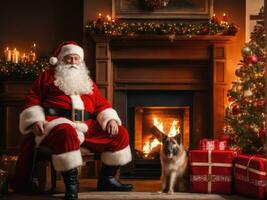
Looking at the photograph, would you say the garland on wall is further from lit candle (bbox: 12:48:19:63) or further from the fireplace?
lit candle (bbox: 12:48:19:63)

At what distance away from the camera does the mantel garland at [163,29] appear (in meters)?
5.55

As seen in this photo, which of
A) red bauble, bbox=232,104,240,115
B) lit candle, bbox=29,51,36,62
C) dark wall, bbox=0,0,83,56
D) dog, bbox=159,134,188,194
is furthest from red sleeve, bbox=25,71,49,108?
red bauble, bbox=232,104,240,115

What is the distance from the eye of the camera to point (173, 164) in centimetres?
432

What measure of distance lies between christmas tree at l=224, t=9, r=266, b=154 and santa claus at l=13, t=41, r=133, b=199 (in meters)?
1.27

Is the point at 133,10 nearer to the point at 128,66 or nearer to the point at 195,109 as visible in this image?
the point at 128,66

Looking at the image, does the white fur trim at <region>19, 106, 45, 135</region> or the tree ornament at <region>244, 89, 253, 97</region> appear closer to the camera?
the white fur trim at <region>19, 106, 45, 135</region>

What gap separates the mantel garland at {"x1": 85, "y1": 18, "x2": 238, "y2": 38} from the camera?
5555 mm

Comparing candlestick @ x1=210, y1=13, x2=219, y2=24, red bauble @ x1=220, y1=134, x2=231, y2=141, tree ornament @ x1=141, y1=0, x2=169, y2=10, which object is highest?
tree ornament @ x1=141, y1=0, x2=169, y2=10

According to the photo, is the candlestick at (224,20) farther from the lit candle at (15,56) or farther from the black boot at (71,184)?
the black boot at (71,184)

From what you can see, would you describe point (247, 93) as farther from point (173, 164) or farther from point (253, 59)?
point (173, 164)

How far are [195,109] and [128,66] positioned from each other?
940 millimetres

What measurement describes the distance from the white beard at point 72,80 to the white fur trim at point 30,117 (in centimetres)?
33

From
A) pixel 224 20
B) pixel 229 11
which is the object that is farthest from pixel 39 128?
pixel 229 11

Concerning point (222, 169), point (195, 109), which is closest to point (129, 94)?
point (195, 109)
